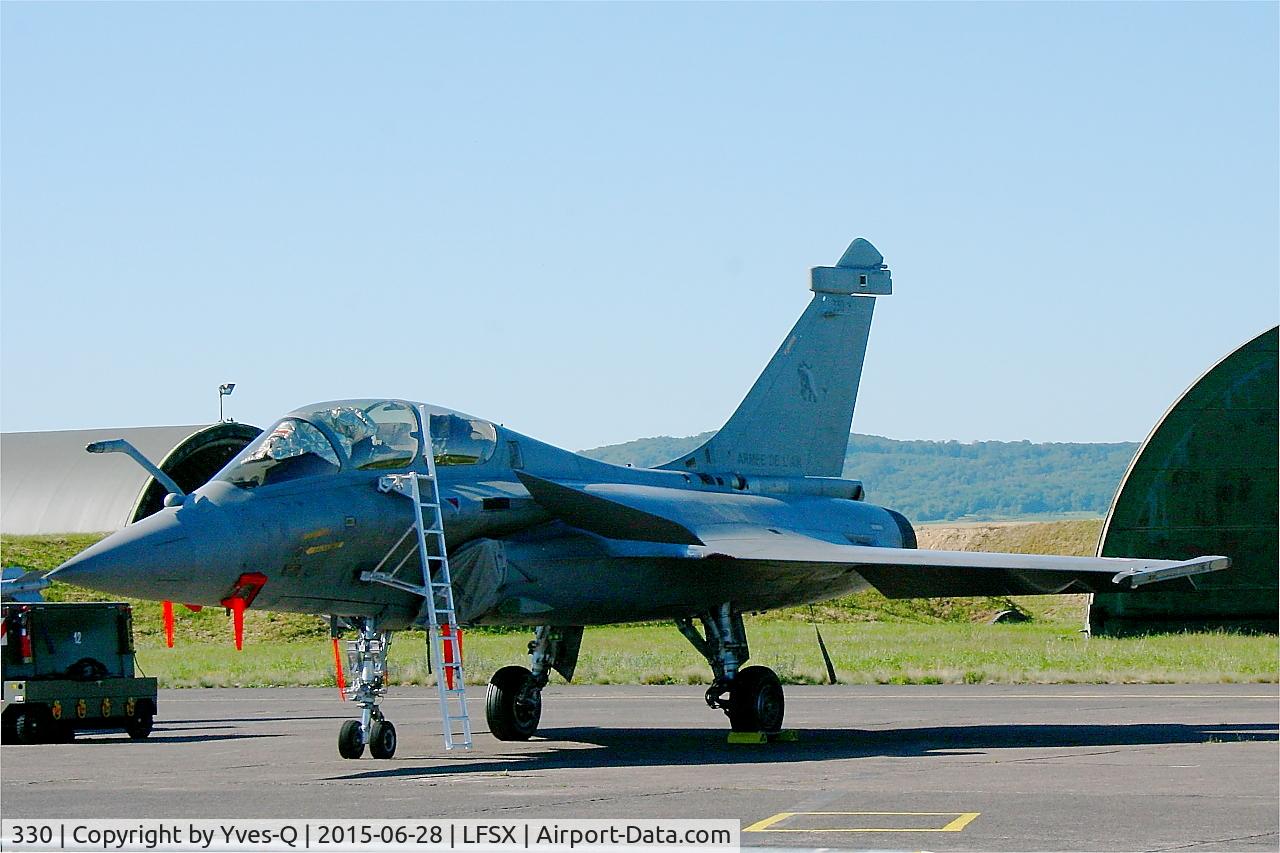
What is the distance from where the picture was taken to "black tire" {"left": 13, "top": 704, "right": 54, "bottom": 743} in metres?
19.7

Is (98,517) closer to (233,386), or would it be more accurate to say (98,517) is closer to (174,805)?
(233,386)

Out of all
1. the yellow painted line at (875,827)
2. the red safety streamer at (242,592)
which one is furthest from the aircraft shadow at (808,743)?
the yellow painted line at (875,827)

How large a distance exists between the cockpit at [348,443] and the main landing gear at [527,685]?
110 inches

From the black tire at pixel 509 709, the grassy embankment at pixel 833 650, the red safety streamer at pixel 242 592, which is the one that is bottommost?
the grassy embankment at pixel 833 650

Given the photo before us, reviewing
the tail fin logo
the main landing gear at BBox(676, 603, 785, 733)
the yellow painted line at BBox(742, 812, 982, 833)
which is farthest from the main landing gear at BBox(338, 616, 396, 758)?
the tail fin logo

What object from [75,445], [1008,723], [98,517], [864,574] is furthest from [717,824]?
[75,445]

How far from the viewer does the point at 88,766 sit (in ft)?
52.9

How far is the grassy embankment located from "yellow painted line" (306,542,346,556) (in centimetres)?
1523

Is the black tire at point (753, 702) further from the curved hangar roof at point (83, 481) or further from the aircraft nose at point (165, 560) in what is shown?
the curved hangar roof at point (83, 481)

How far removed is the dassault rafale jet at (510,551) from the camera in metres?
14.7

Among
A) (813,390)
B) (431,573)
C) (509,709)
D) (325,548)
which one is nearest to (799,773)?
(431,573)

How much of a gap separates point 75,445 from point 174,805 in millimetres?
51659

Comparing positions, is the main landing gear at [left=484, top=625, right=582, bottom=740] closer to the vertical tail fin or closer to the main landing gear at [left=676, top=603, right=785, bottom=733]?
the main landing gear at [left=676, top=603, right=785, bottom=733]

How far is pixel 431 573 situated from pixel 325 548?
126 cm
